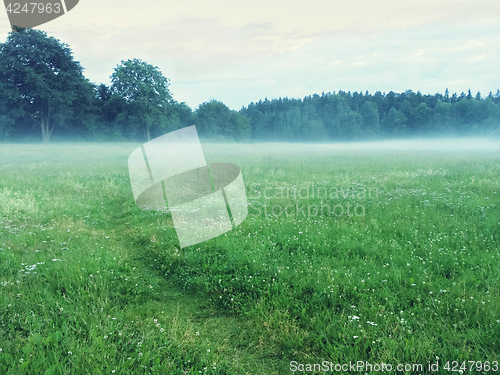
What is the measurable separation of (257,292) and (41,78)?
61.9 m

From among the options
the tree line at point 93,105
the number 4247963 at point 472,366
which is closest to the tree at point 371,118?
the tree line at point 93,105

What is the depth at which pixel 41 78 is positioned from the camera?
51.6 metres

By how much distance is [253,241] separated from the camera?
770 centimetres

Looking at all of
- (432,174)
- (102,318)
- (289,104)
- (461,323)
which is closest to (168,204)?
(102,318)

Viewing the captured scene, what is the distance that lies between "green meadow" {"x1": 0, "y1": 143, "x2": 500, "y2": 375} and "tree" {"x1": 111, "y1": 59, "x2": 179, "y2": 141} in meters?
57.5

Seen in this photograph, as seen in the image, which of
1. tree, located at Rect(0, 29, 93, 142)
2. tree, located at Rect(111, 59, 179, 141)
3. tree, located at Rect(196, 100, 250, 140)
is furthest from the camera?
tree, located at Rect(196, 100, 250, 140)

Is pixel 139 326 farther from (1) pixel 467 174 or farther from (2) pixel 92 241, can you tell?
(1) pixel 467 174

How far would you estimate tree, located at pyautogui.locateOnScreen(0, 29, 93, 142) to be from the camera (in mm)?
51491

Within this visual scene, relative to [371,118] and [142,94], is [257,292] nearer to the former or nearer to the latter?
[142,94]

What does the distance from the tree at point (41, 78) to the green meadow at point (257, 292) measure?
5422 centimetres

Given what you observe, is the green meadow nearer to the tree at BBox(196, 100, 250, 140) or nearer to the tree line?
the tree line

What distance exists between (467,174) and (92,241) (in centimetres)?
1917

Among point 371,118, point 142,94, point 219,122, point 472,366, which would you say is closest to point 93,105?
point 142,94

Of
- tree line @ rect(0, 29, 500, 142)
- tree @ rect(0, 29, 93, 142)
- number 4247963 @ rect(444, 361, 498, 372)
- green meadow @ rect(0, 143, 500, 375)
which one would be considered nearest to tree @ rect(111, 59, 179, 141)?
tree line @ rect(0, 29, 500, 142)
